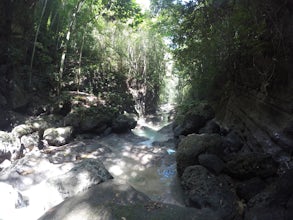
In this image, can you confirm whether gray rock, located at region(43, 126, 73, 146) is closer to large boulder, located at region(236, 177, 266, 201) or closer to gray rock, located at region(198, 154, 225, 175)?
gray rock, located at region(198, 154, 225, 175)

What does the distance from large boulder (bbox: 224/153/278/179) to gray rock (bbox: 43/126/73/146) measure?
17.9 feet

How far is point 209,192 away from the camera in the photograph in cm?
412

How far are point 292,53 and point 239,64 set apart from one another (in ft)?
5.51

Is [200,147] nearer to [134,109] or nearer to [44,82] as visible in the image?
[44,82]

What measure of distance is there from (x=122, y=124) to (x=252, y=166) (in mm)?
6732

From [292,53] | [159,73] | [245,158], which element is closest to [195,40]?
[292,53]

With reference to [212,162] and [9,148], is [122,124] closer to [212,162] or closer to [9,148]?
[9,148]

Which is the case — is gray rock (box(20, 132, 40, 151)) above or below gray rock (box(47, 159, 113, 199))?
below

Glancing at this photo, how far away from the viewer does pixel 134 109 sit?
1490cm

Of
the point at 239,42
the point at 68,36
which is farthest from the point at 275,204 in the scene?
the point at 68,36

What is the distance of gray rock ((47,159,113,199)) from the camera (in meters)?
4.43

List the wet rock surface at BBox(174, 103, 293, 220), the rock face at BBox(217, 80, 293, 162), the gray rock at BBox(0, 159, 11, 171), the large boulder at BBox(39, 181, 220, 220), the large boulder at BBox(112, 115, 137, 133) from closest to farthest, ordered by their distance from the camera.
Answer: the large boulder at BBox(39, 181, 220, 220), the wet rock surface at BBox(174, 103, 293, 220), the rock face at BBox(217, 80, 293, 162), the gray rock at BBox(0, 159, 11, 171), the large boulder at BBox(112, 115, 137, 133)

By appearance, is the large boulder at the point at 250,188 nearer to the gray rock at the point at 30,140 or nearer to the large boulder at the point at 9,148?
the large boulder at the point at 9,148

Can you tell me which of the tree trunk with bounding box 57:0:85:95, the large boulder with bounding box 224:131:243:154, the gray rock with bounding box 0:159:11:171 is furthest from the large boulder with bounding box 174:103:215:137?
the tree trunk with bounding box 57:0:85:95
